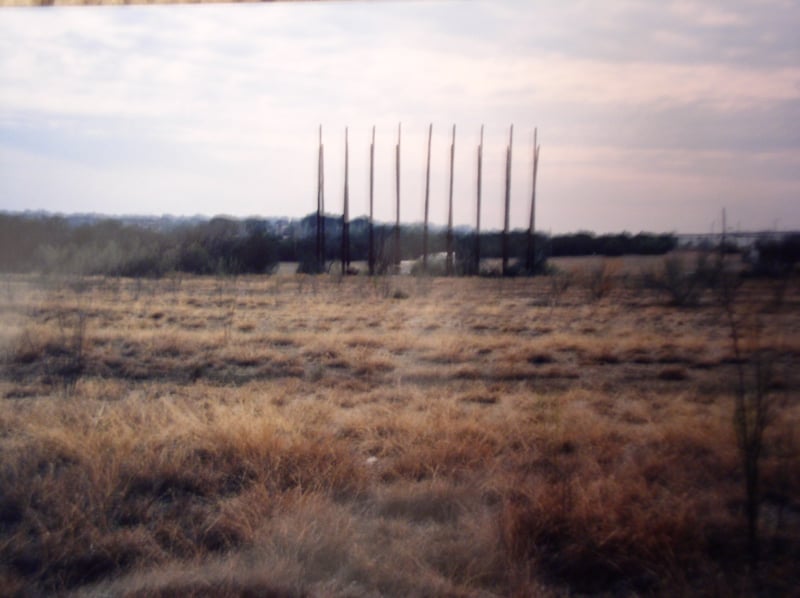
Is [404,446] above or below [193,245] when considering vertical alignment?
below

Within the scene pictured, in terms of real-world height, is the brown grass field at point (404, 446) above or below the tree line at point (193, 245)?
below

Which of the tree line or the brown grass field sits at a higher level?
the tree line

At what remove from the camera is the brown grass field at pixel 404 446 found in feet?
16.7

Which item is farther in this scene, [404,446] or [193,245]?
[193,245]

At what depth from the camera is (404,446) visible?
7.10 metres

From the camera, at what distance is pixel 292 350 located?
10.4 metres

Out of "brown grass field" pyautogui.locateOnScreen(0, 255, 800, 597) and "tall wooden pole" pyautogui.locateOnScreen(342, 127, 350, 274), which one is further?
"tall wooden pole" pyautogui.locateOnScreen(342, 127, 350, 274)

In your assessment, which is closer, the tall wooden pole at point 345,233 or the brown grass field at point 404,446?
the brown grass field at point 404,446

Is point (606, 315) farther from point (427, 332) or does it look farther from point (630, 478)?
point (630, 478)

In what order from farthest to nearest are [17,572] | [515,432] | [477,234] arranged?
1. [477,234]
2. [515,432]
3. [17,572]

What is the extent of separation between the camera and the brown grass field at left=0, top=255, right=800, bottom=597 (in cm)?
508

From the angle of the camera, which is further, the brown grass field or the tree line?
the tree line

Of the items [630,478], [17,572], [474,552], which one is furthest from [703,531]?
[17,572]

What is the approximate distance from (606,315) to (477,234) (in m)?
1.80
